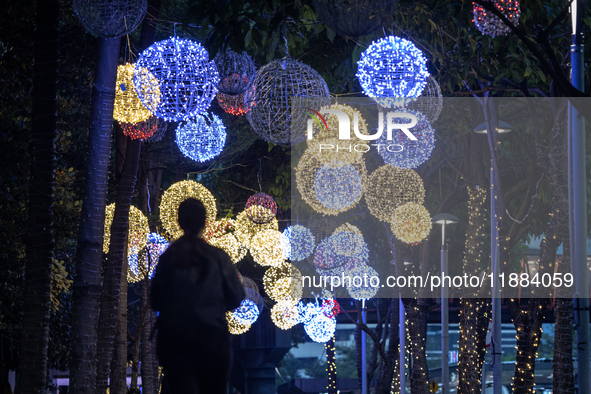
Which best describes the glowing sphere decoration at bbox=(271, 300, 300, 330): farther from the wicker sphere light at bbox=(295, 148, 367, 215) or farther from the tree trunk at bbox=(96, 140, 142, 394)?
the tree trunk at bbox=(96, 140, 142, 394)

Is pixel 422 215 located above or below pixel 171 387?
above

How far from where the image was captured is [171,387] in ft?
15.4

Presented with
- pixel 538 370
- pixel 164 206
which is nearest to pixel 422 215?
pixel 164 206

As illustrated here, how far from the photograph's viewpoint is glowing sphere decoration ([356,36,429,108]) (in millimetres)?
8070

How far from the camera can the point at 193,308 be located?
4.74 meters

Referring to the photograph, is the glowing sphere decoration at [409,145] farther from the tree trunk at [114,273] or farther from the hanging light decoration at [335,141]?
the tree trunk at [114,273]

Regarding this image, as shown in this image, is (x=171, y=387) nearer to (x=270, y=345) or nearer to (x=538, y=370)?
(x=270, y=345)

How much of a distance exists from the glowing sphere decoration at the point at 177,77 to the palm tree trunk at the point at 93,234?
0.92 m

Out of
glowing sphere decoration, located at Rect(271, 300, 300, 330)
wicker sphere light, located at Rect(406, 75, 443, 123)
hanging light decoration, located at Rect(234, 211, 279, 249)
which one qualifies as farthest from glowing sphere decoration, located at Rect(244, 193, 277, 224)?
glowing sphere decoration, located at Rect(271, 300, 300, 330)

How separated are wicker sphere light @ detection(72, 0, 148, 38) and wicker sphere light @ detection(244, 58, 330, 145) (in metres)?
2.14

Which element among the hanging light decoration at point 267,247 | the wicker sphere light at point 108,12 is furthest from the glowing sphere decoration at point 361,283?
the wicker sphere light at point 108,12

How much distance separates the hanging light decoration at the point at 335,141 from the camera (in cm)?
1101

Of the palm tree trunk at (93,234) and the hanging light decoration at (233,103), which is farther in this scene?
the hanging light decoration at (233,103)

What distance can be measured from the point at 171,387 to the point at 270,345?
29.2 m
